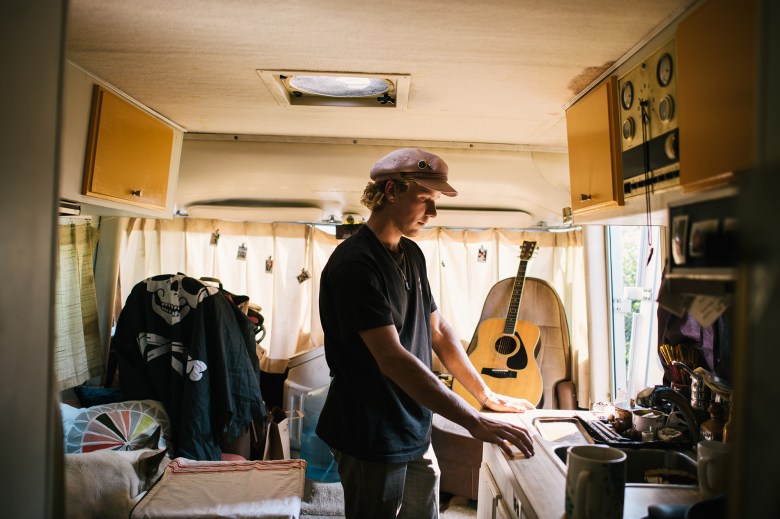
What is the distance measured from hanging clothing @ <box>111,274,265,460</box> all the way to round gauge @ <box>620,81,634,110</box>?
6.69 ft

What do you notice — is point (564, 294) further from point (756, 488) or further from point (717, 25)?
point (756, 488)

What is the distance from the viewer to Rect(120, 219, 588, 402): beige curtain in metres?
3.59

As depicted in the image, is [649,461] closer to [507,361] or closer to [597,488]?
[597,488]

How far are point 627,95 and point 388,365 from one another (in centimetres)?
107

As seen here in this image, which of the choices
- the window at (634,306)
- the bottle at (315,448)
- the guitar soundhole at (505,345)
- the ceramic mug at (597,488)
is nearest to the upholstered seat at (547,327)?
the guitar soundhole at (505,345)

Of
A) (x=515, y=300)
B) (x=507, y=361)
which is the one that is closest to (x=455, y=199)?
(x=515, y=300)

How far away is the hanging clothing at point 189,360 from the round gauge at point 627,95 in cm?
204

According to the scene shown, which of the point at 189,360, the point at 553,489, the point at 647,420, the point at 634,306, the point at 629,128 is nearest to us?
the point at 553,489

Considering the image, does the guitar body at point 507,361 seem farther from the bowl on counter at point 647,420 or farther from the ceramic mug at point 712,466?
the ceramic mug at point 712,466

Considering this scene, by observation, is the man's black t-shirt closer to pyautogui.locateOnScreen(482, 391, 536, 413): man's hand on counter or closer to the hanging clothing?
pyautogui.locateOnScreen(482, 391, 536, 413): man's hand on counter

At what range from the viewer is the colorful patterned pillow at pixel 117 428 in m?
2.13

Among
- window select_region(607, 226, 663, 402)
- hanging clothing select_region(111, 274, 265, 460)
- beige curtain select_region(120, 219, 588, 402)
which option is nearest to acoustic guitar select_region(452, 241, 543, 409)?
beige curtain select_region(120, 219, 588, 402)

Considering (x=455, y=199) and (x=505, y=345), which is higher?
(x=455, y=199)

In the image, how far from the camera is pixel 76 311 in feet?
9.22
